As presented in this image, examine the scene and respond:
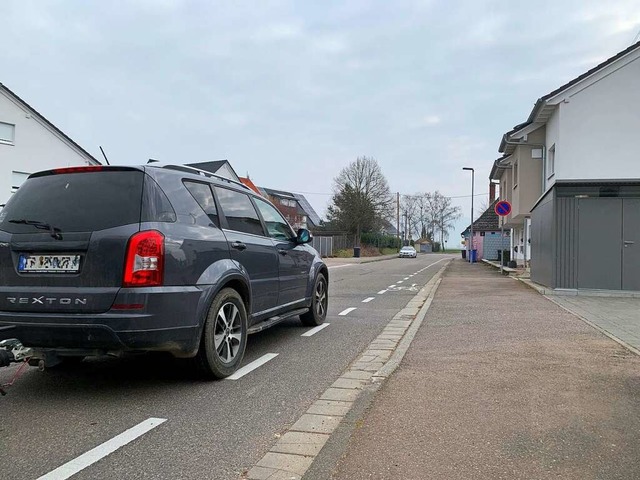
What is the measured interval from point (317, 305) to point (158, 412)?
4.07m

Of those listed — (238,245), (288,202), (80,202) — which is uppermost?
(288,202)

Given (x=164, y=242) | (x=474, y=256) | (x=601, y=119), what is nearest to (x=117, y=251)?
(x=164, y=242)

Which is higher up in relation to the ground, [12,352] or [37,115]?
[37,115]

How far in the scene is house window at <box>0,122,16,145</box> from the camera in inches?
995

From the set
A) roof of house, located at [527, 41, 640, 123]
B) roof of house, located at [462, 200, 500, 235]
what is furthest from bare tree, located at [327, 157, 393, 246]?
roof of house, located at [527, 41, 640, 123]

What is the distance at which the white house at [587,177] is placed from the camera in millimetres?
11391

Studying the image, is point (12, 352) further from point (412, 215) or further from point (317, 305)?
point (412, 215)

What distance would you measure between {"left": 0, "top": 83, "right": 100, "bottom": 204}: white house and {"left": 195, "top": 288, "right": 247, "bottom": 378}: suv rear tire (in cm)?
2362

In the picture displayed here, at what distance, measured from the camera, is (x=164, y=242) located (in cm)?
398

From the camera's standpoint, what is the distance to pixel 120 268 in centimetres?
386

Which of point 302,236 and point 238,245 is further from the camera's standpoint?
point 302,236

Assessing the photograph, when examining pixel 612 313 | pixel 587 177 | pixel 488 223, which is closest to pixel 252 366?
pixel 612 313

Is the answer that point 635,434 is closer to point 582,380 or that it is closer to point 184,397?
point 582,380

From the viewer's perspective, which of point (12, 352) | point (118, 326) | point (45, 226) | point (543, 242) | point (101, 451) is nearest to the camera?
point (101, 451)
